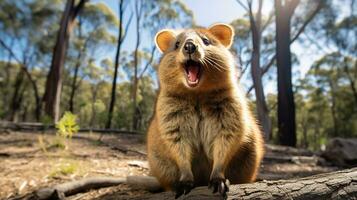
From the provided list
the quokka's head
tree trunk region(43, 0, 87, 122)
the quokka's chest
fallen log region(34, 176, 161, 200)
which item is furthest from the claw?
tree trunk region(43, 0, 87, 122)

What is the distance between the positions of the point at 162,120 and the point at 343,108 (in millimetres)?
44315

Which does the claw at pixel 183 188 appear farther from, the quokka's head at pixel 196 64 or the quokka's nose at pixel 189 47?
the quokka's nose at pixel 189 47

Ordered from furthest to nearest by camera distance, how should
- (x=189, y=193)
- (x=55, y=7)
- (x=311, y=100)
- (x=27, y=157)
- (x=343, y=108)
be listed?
(x=311, y=100)
(x=343, y=108)
(x=55, y=7)
(x=27, y=157)
(x=189, y=193)

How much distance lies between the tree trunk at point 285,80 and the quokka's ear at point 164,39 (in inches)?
436

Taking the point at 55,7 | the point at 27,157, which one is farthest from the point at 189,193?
the point at 55,7

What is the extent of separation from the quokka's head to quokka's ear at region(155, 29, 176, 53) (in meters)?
0.20

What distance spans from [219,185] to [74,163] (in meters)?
3.64

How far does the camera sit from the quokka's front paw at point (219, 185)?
113 inches

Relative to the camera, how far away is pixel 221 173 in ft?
10.3

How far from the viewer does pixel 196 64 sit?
3.54m

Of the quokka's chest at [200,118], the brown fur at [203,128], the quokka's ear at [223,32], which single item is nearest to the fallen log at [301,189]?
the brown fur at [203,128]

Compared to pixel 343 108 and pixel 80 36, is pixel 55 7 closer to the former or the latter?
pixel 80 36

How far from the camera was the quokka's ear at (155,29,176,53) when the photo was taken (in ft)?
13.7

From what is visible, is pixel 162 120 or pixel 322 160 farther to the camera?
pixel 322 160
